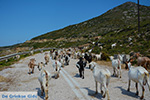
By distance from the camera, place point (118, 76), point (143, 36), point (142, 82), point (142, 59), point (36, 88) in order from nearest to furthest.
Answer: point (142, 82) → point (36, 88) → point (118, 76) → point (142, 59) → point (143, 36)

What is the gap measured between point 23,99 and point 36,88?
136 inches

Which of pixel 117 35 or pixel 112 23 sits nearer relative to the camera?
pixel 117 35

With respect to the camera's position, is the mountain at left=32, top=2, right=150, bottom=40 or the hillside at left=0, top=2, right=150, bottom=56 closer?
the hillside at left=0, top=2, right=150, bottom=56

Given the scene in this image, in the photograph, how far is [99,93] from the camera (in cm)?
738

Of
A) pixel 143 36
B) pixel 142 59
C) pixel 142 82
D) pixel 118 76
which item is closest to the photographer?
pixel 142 82

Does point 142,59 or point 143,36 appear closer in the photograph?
point 142,59

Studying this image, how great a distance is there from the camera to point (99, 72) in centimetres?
698

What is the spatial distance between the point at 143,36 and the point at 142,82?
2502 cm

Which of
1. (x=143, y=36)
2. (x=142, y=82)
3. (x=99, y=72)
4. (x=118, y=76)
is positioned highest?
(x=143, y=36)

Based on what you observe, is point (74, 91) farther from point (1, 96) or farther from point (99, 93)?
point (1, 96)

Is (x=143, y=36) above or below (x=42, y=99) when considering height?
above

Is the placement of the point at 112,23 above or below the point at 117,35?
above

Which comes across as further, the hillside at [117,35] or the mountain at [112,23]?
the mountain at [112,23]

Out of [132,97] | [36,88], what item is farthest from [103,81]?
[36,88]
